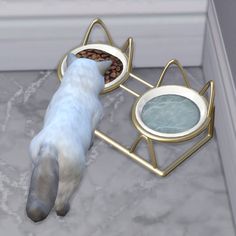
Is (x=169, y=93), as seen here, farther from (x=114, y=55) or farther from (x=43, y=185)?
(x=43, y=185)

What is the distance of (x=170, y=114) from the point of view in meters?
1.57

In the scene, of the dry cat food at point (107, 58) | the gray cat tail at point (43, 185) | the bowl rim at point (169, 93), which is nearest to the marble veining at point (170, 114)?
the bowl rim at point (169, 93)

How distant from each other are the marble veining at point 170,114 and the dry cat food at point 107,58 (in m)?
0.13

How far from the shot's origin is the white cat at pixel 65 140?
118 cm

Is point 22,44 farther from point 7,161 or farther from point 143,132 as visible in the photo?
point 143,132

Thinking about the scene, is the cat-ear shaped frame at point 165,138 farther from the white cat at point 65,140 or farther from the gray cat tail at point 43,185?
the gray cat tail at point 43,185

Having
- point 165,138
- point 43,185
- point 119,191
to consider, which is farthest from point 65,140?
point 119,191

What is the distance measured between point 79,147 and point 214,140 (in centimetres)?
62

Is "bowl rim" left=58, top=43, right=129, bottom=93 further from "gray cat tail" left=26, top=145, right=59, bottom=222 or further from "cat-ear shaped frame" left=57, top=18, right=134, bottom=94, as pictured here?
"gray cat tail" left=26, top=145, right=59, bottom=222

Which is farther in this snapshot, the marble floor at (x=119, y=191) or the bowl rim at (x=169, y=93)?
the marble floor at (x=119, y=191)

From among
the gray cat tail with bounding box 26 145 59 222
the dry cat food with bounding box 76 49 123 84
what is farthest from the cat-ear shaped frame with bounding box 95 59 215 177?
the gray cat tail with bounding box 26 145 59 222

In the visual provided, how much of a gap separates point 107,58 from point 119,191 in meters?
0.38

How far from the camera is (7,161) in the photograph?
173 centimetres

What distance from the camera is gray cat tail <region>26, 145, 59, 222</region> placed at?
45.3 inches
